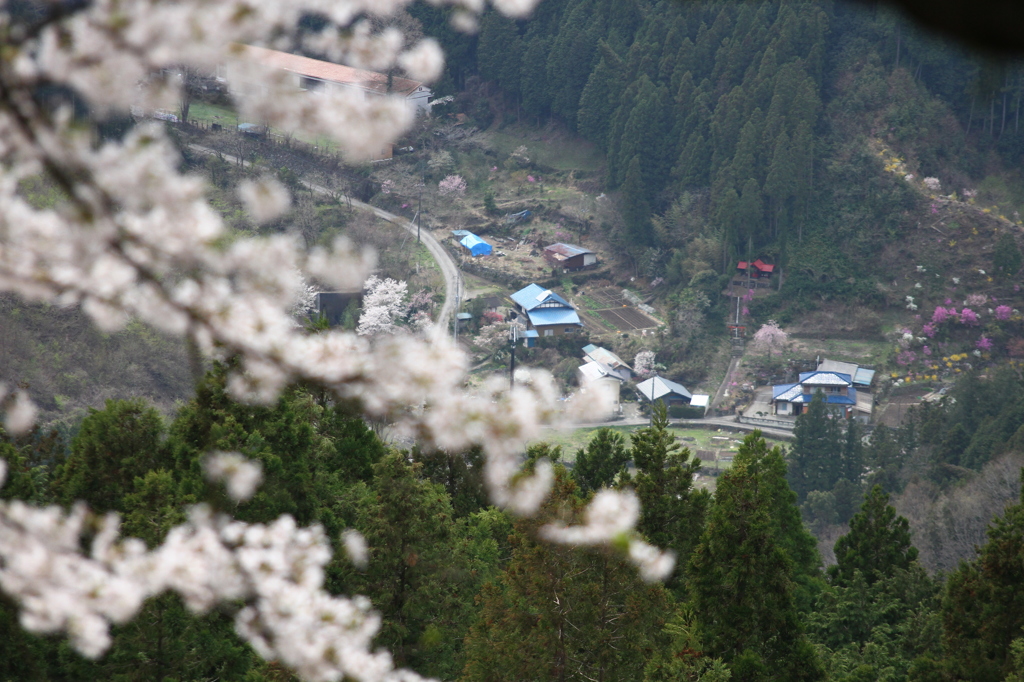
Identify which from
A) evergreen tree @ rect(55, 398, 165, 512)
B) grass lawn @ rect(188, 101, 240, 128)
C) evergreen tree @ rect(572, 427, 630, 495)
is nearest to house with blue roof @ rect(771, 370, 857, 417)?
Result: evergreen tree @ rect(572, 427, 630, 495)

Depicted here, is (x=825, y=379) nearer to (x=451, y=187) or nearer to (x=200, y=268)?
(x=451, y=187)

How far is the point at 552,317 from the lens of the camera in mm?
30781

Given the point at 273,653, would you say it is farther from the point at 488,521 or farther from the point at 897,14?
the point at 488,521

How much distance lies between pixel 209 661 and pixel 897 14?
24.8 feet

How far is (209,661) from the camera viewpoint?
723 cm

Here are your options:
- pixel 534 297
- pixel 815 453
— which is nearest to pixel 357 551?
pixel 815 453

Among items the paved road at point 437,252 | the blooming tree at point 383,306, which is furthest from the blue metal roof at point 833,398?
the blooming tree at point 383,306

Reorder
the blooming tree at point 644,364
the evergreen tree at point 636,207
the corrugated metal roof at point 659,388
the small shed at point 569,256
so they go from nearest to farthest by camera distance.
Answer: the corrugated metal roof at point 659,388
the blooming tree at point 644,364
the small shed at point 569,256
the evergreen tree at point 636,207

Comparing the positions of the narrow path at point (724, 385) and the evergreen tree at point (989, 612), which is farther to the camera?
the narrow path at point (724, 385)

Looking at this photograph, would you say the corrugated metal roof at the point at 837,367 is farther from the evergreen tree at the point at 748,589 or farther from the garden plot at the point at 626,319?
the evergreen tree at the point at 748,589

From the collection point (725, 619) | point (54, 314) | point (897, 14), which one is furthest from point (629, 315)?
point (897, 14)

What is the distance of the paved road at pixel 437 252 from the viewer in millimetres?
Result: 31219

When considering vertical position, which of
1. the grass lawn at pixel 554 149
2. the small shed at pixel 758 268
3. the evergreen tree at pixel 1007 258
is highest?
the evergreen tree at pixel 1007 258

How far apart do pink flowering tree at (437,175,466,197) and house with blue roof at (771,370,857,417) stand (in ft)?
55.7
